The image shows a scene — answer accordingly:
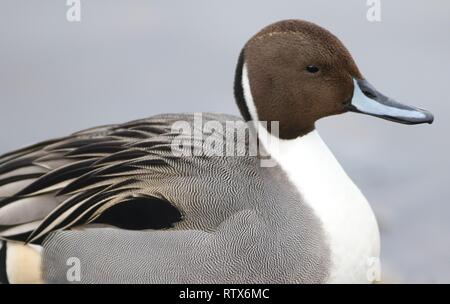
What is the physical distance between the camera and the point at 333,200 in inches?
136

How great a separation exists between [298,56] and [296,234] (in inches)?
23.8

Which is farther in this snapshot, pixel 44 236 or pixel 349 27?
pixel 349 27

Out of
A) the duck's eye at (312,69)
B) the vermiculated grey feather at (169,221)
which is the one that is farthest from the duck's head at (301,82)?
the vermiculated grey feather at (169,221)

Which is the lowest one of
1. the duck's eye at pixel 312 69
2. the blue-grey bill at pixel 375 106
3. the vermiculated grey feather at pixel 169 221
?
the vermiculated grey feather at pixel 169 221

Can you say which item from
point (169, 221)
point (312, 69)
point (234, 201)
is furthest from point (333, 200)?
point (169, 221)

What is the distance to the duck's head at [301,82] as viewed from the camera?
3406mm

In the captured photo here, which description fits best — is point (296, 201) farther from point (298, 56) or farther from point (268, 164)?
point (298, 56)

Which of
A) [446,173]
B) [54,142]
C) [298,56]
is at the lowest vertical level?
[446,173]

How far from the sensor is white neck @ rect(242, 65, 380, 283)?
11.2 ft

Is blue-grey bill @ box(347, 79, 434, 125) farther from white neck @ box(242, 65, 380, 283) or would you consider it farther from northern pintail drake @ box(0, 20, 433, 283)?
white neck @ box(242, 65, 380, 283)

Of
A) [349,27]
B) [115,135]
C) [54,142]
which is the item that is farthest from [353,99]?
[349,27]

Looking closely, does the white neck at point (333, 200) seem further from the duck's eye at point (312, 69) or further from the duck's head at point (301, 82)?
the duck's eye at point (312, 69)

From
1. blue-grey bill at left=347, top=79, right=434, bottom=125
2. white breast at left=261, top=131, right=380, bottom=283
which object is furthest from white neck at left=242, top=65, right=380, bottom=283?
blue-grey bill at left=347, top=79, right=434, bottom=125

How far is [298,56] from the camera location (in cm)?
341
